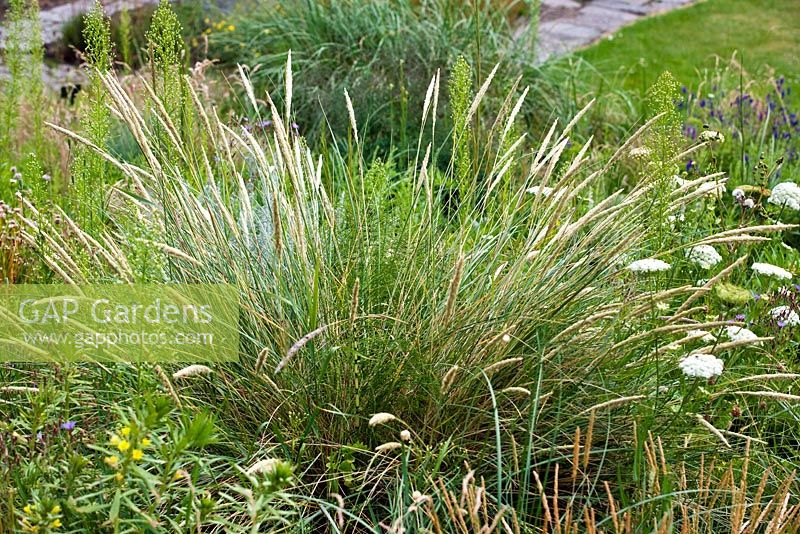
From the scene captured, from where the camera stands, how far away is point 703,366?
2.17 meters

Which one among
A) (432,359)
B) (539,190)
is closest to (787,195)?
(539,190)

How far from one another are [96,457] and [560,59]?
4576mm

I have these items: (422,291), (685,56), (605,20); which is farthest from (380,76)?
(605,20)

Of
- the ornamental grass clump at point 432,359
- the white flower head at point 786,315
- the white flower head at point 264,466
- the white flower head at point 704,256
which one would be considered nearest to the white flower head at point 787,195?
the white flower head at point 786,315

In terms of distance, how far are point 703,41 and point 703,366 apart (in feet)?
24.5

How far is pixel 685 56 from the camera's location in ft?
27.4

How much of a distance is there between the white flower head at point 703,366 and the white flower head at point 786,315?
0.77 metres

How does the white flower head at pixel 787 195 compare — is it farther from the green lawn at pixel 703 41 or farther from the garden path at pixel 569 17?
the garden path at pixel 569 17

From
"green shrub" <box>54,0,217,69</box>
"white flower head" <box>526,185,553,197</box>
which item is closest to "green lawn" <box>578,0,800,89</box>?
"green shrub" <box>54,0,217,69</box>

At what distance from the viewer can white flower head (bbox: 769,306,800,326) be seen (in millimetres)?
2830

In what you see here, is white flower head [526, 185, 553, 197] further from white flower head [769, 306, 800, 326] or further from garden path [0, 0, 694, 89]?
garden path [0, 0, 694, 89]

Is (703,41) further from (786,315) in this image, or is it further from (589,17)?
(786,315)

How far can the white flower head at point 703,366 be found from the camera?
2.15m

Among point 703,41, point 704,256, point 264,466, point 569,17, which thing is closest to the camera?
point 264,466
